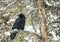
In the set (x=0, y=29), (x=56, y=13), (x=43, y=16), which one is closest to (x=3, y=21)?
(x=0, y=29)

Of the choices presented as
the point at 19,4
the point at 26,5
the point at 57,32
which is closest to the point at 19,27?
the point at 19,4

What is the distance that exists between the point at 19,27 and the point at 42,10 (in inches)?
36.6

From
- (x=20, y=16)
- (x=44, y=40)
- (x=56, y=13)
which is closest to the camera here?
(x=44, y=40)

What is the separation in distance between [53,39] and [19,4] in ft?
7.60

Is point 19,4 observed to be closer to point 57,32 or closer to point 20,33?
point 20,33

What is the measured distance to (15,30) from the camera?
278 inches

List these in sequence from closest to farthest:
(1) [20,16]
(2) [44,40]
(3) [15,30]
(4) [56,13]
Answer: (2) [44,40] → (3) [15,30] → (1) [20,16] → (4) [56,13]

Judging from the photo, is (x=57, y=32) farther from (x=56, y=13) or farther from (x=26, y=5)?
(x=26, y=5)

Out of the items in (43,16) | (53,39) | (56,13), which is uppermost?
(43,16)

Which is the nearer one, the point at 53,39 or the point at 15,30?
the point at 15,30

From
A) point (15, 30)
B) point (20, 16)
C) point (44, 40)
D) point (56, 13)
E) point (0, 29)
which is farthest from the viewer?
point (56, 13)

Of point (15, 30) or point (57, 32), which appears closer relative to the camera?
point (15, 30)

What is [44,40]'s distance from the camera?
660 cm

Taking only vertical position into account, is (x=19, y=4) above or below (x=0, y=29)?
above
